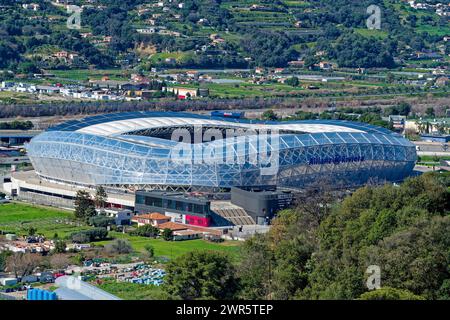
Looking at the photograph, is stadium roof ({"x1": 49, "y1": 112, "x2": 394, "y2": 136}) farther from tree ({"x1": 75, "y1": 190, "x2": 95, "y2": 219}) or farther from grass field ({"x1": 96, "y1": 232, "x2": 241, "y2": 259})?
grass field ({"x1": 96, "y1": 232, "x2": 241, "y2": 259})

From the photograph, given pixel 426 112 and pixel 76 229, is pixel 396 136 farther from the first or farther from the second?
pixel 426 112

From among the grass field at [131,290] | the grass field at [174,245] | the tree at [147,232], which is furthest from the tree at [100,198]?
the grass field at [131,290]

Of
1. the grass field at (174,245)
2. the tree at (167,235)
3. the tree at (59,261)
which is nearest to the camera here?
the tree at (59,261)

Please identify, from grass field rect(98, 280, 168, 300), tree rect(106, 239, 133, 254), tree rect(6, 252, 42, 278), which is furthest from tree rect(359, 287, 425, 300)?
tree rect(106, 239, 133, 254)

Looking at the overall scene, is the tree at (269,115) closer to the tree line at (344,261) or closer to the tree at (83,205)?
the tree at (83,205)

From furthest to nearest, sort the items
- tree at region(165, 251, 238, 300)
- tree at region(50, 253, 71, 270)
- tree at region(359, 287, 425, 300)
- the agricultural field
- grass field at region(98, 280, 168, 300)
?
the agricultural field → tree at region(50, 253, 71, 270) → grass field at region(98, 280, 168, 300) → tree at region(165, 251, 238, 300) → tree at region(359, 287, 425, 300)

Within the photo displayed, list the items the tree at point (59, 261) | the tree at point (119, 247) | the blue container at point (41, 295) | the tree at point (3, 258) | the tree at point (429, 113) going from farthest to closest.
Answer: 1. the tree at point (429, 113)
2. the tree at point (119, 247)
3. the tree at point (59, 261)
4. the tree at point (3, 258)
5. the blue container at point (41, 295)
